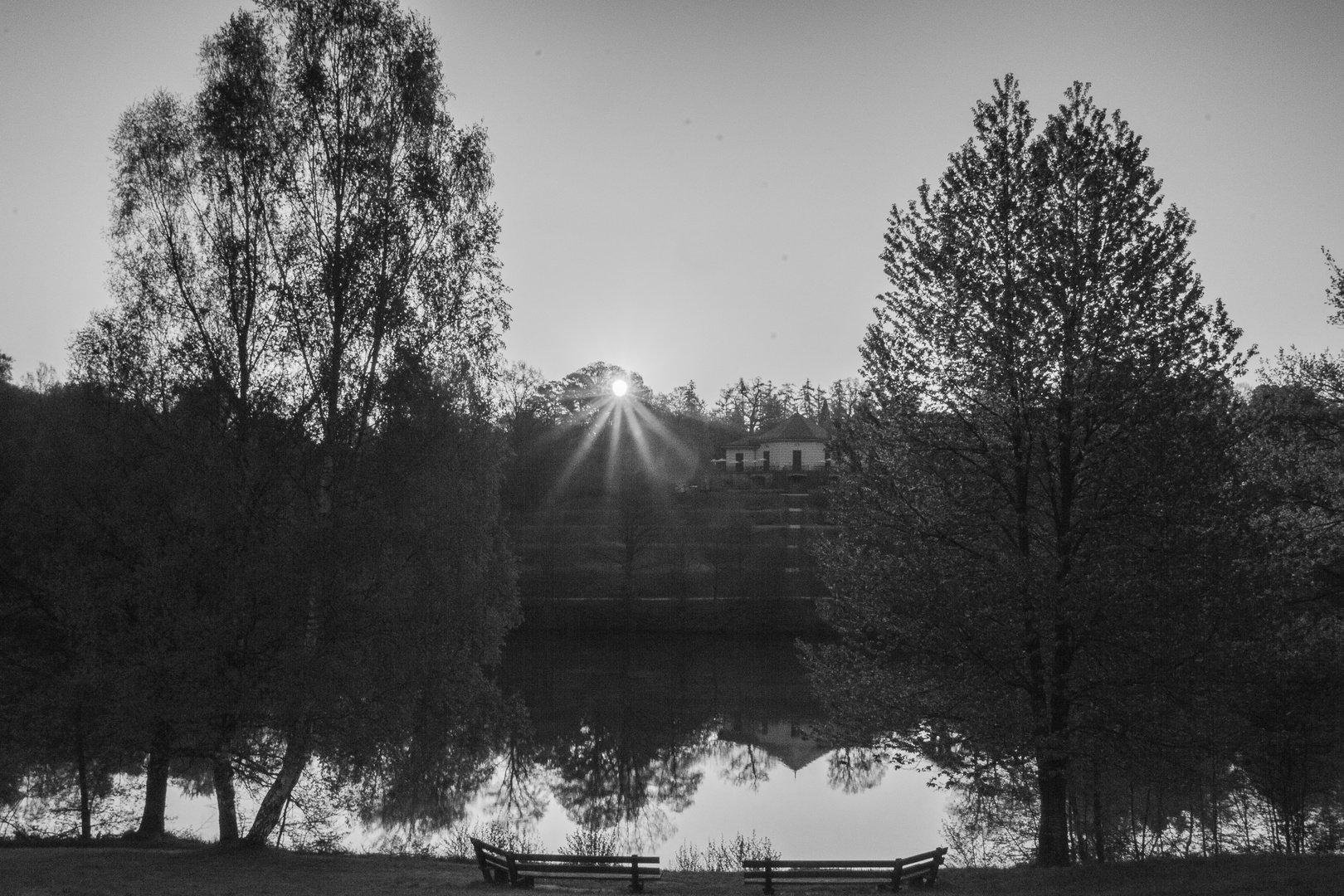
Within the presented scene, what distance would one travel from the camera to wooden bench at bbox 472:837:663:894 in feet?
37.9

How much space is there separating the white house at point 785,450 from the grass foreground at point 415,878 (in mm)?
59308

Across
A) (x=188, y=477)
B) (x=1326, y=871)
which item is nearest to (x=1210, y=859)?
(x=1326, y=871)

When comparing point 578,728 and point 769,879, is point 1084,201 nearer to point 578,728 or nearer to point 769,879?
point 769,879

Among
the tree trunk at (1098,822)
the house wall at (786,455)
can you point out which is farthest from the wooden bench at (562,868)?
the house wall at (786,455)

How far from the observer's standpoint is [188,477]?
13344 millimetres

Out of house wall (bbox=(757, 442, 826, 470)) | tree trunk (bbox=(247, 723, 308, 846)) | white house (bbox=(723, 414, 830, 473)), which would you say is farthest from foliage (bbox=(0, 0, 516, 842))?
house wall (bbox=(757, 442, 826, 470))

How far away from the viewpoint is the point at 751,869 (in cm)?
1202

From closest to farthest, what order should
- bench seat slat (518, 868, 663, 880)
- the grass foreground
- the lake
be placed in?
the grass foreground → bench seat slat (518, 868, 663, 880) → the lake

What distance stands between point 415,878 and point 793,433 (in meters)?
64.3

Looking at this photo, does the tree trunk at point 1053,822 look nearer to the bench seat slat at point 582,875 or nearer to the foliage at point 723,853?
the foliage at point 723,853

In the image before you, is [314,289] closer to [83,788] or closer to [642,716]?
[83,788]

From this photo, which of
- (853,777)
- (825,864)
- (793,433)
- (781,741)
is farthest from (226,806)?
(793,433)

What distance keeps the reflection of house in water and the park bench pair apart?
42.7 feet

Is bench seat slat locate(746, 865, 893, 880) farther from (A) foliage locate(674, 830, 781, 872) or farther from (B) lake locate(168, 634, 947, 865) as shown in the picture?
(A) foliage locate(674, 830, 781, 872)
